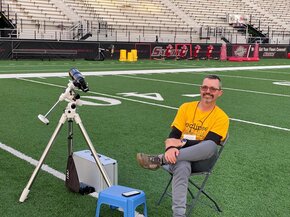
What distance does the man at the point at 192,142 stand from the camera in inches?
134

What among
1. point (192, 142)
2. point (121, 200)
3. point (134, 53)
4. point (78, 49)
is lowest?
point (121, 200)

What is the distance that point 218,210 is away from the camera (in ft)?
12.5

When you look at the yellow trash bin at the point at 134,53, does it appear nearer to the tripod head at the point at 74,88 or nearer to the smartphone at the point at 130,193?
the tripod head at the point at 74,88

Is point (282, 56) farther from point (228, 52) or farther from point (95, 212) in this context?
point (95, 212)

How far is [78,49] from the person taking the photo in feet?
78.3

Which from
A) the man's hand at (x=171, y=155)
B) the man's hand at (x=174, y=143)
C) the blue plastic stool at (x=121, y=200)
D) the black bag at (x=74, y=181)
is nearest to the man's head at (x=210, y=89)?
the man's hand at (x=174, y=143)

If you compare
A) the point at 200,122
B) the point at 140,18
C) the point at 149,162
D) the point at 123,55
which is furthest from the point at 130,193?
the point at 140,18

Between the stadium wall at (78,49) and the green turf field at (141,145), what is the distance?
1032 cm

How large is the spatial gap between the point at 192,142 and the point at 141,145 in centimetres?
229

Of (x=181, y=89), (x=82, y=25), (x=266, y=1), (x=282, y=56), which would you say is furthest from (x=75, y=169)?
(x=266, y=1)

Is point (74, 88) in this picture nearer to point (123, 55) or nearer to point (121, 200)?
point (121, 200)

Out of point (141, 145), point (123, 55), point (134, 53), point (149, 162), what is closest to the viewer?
point (149, 162)

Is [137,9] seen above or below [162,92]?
above

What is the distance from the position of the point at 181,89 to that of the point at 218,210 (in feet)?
27.7
